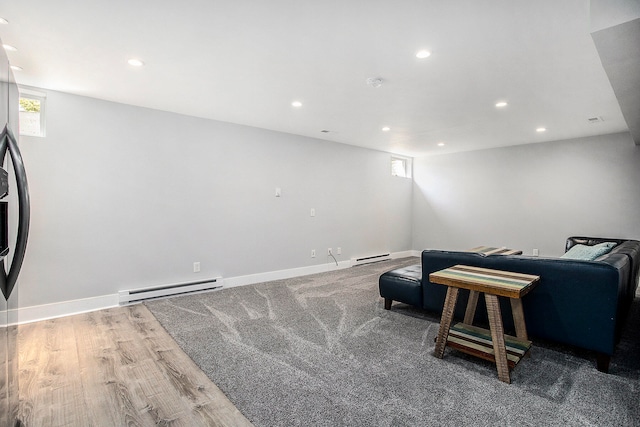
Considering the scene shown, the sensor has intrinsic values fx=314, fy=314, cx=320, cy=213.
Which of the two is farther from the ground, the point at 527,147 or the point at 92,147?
the point at 527,147

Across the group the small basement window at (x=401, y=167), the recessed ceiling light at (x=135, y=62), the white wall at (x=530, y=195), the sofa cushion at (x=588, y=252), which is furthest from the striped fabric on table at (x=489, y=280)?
the small basement window at (x=401, y=167)

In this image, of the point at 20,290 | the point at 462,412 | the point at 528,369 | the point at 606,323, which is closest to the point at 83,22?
the point at 20,290

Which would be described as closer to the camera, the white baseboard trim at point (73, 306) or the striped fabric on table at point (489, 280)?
the striped fabric on table at point (489, 280)

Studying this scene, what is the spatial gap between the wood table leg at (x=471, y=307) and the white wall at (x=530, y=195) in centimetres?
395

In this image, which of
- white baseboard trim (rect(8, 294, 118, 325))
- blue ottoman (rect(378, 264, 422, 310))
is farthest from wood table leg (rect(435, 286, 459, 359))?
white baseboard trim (rect(8, 294, 118, 325))

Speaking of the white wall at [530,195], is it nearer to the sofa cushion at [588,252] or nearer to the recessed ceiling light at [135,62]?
the sofa cushion at [588,252]

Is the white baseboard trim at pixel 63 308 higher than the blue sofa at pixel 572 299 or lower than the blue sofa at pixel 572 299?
lower

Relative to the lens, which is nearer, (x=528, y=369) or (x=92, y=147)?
(x=528, y=369)

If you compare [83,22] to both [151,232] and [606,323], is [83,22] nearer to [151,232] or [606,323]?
[151,232]

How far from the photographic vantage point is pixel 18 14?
196 cm

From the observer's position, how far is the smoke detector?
288 centimetres

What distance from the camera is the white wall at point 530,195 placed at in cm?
487

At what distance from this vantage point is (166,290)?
153 inches

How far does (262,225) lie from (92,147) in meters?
2.29
